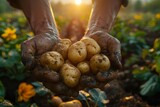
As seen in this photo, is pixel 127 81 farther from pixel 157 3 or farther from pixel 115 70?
pixel 157 3

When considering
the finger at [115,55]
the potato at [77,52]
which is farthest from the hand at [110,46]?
the potato at [77,52]

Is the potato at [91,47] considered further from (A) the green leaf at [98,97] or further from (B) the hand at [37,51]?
(A) the green leaf at [98,97]

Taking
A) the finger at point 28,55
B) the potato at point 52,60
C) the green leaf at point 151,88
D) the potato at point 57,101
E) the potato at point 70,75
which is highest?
the finger at point 28,55

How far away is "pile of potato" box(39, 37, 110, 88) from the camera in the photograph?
2510 millimetres

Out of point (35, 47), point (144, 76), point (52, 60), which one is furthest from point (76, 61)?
point (144, 76)

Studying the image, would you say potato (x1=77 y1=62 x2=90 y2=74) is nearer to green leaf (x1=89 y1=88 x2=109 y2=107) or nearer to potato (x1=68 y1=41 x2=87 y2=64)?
potato (x1=68 y1=41 x2=87 y2=64)

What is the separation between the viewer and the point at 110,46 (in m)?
2.66

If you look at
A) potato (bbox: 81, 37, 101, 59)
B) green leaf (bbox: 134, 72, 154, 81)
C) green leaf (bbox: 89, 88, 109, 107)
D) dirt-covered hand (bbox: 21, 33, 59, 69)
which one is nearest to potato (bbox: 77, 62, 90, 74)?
potato (bbox: 81, 37, 101, 59)

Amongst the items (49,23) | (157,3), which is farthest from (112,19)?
(157,3)

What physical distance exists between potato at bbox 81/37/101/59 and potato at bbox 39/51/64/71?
0.71 ft

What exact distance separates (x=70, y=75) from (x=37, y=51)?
14.6 inches

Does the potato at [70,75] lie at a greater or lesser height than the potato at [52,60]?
lesser

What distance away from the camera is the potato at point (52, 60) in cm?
254

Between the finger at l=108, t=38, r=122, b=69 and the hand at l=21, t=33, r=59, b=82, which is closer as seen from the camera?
the hand at l=21, t=33, r=59, b=82
